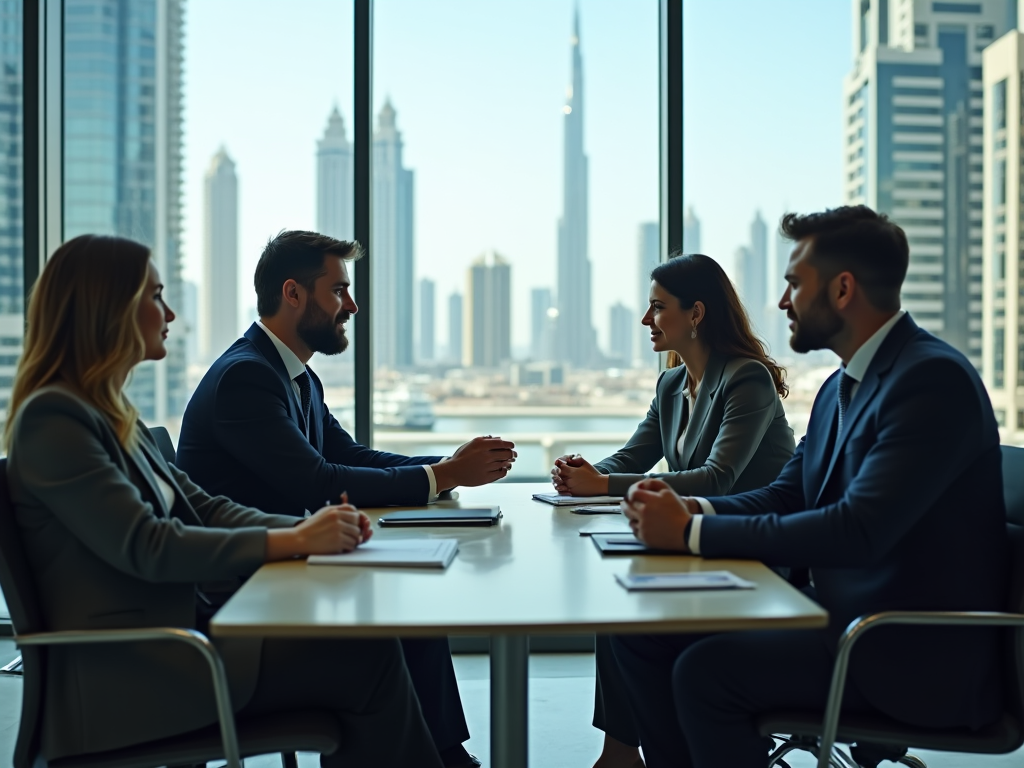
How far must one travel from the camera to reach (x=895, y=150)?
3.94 m

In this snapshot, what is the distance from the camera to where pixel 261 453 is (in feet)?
7.94

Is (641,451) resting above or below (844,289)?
below

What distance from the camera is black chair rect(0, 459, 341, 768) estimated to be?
1.56 m

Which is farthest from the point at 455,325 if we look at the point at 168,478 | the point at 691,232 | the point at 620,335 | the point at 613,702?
the point at 168,478

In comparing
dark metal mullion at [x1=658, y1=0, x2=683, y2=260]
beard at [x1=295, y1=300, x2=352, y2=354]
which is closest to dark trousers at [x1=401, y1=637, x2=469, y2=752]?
beard at [x1=295, y1=300, x2=352, y2=354]

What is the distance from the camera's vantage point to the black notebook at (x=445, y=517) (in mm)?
2256

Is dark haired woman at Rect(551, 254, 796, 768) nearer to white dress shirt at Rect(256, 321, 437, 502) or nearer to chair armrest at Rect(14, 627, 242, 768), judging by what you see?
white dress shirt at Rect(256, 321, 437, 502)

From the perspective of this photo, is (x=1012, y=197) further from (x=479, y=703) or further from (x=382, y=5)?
(x=479, y=703)

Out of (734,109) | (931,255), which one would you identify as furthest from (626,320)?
(931,255)

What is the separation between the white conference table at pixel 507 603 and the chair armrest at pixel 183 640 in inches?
4.7

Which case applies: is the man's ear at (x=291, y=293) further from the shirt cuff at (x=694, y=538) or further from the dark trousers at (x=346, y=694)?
the shirt cuff at (x=694, y=538)

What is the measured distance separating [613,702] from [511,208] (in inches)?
83.2

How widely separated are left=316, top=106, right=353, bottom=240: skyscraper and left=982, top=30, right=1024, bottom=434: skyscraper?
2.64 meters

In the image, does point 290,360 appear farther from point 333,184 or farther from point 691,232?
point 691,232
